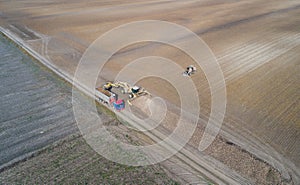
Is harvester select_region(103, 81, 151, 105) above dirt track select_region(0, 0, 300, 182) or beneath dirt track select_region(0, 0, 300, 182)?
beneath

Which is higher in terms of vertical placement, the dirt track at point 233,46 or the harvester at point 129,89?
the dirt track at point 233,46

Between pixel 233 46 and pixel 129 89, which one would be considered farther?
pixel 233 46

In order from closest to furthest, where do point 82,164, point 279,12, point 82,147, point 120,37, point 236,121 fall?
point 82,164 < point 82,147 < point 236,121 < point 120,37 < point 279,12

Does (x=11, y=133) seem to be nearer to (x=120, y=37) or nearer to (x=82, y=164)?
(x=82, y=164)

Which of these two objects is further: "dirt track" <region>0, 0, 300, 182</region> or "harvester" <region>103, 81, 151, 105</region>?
"harvester" <region>103, 81, 151, 105</region>

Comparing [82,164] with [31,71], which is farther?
[31,71]

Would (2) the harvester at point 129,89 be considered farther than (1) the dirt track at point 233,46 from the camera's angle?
Yes

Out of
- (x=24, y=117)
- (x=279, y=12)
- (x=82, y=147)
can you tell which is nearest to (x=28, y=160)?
(x=82, y=147)

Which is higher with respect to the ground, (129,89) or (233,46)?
(233,46)
